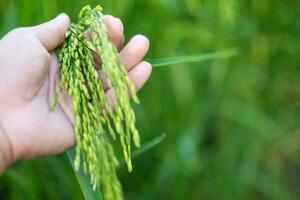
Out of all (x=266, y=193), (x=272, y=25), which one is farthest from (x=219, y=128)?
Answer: (x=272, y=25)

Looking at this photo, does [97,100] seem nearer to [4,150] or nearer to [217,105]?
[4,150]

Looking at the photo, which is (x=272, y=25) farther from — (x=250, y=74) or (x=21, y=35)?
(x=21, y=35)

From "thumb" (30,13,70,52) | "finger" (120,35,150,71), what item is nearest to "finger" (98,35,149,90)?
"finger" (120,35,150,71)

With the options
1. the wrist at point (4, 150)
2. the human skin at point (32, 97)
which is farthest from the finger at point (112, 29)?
the wrist at point (4, 150)

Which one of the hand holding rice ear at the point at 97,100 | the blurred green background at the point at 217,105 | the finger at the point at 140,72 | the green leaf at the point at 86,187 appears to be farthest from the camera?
the blurred green background at the point at 217,105

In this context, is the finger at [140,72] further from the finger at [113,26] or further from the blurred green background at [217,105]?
the blurred green background at [217,105]

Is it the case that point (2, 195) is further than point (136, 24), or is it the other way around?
point (136, 24)

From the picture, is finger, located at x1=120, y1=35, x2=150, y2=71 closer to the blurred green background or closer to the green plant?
the green plant
